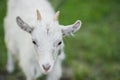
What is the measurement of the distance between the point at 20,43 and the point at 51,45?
3.63 feet

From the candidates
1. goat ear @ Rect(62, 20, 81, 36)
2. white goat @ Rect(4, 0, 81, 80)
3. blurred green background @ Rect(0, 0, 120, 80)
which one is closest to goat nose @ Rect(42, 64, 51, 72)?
white goat @ Rect(4, 0, 81, 80)

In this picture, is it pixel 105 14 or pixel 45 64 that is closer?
pixel 45 64

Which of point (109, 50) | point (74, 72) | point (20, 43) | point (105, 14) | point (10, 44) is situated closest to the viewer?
point (20, 43)

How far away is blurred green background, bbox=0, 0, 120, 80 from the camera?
7309 millimetres

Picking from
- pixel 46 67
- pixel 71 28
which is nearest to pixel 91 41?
pixel 71 28

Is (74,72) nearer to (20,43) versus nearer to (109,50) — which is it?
(109,50)

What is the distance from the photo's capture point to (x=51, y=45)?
16.3 ft

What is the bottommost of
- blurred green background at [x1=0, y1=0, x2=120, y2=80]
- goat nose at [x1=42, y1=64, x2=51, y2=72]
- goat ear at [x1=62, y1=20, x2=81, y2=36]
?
blurred green background at [x1=0, y1=0, x2=120, y2=80]

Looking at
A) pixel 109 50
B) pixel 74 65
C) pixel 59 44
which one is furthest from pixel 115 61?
pixel 59 44

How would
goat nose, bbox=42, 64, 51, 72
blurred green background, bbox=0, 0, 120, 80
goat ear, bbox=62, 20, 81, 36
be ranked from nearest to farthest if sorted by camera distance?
goat nose, bbox=42, 64, 51, 72 → goat ear, bbox=62, 20, 81, 36 → blurred green background, bbox=0, 0, 120, 80

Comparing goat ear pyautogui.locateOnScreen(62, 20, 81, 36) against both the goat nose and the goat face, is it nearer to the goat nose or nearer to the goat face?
the goat face

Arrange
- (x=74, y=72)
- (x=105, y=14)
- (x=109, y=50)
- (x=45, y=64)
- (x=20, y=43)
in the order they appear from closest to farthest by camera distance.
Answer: (x=45, y=64) → (x=20, y=43) → (x=74, y=72) → (x=109, y=50) → (x=105, y=14)

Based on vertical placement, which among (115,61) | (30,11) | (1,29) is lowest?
(115,61)

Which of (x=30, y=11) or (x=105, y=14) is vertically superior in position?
(x=30, y=11)
